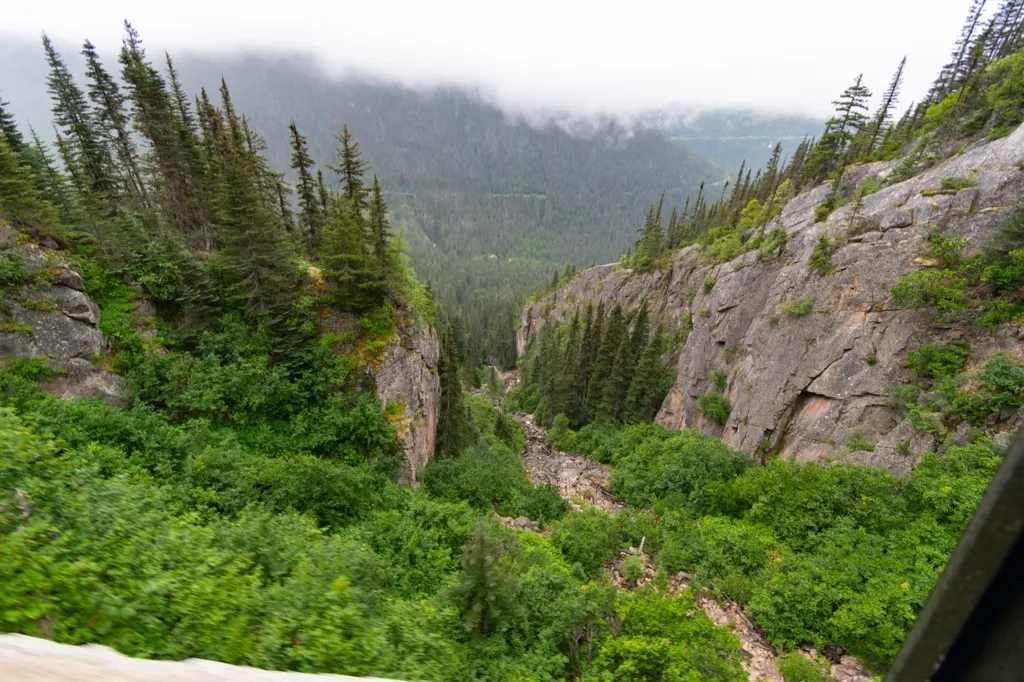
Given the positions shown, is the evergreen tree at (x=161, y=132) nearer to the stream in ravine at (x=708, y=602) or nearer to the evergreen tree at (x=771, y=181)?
the stream in ravine at (x=708, y=602)

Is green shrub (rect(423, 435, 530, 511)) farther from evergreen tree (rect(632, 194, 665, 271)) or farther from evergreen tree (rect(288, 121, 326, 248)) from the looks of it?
evergreen tree (rect(632, 194, 665, 271))

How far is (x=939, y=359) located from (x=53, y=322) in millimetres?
34188

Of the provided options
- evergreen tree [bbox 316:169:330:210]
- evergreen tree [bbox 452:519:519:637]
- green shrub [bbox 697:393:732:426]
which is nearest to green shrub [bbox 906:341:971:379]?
green shrub [bbox 697:393:732:426]

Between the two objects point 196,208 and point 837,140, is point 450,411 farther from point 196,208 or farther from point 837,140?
point 837,140

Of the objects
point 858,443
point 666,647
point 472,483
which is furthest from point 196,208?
point 858,443

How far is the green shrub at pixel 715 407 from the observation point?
28.4 metres

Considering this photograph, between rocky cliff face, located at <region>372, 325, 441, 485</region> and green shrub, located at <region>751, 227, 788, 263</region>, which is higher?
green shrub, located at <region>751, 227, 788, 263</region>

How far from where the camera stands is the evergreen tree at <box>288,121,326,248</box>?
84.0 ft

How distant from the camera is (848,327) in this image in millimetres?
21922

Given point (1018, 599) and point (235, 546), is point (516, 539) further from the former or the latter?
point (1018, 599)

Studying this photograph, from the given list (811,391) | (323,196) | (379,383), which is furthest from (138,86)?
(811,391)

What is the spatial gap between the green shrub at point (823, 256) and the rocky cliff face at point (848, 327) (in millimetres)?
338

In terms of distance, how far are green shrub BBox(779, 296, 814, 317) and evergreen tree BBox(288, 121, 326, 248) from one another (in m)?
28.3

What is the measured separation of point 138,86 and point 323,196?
11.1 metres
